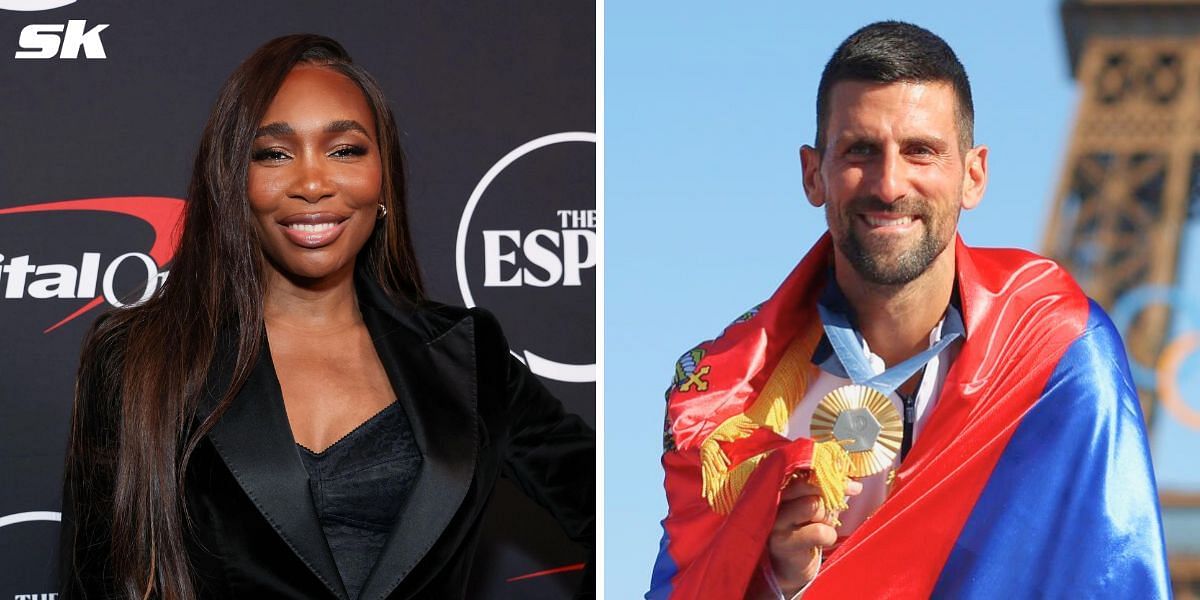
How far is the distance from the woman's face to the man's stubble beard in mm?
970

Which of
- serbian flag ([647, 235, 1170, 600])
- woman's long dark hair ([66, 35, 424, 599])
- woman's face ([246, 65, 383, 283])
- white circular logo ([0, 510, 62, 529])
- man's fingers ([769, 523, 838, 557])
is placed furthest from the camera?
white circular logo ([0, 510, 62, 529])

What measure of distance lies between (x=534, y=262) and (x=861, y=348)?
44.6 inches

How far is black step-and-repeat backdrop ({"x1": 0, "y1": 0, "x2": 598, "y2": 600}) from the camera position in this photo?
314cm

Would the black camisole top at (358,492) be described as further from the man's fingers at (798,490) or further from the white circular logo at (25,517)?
the white circular logo at (25,517)

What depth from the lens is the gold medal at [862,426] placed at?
2252mm

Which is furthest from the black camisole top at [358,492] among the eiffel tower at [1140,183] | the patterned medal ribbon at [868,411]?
the eiffel tower at [1140,183]

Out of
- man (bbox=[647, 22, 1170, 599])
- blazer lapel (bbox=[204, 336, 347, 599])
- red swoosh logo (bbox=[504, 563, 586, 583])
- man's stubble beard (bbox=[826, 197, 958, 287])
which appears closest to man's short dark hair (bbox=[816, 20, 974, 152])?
man (bbox=[647, 22, 1170, 599])

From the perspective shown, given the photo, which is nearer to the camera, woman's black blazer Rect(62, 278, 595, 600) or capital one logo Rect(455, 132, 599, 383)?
woman's black blazer Rect(62, 278, 595, 600)

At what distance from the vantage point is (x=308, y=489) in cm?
254

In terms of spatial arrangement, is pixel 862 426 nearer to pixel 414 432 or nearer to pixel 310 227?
pixel 414 432

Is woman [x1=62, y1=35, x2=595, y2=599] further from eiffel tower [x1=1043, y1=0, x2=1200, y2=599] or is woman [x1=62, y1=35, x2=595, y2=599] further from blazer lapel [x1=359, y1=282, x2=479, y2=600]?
eiffel tower [x1=1043, y1=0, x2=1200, y2=599]

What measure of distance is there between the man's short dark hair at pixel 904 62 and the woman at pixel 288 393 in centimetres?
93

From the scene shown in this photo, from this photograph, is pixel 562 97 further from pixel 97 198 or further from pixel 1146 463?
pixel 1146 463

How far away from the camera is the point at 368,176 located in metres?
2.73
